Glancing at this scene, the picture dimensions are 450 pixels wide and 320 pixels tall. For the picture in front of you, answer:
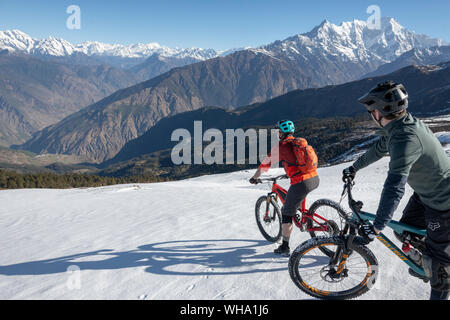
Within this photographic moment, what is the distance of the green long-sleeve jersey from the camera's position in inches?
122

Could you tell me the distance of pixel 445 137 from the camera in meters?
51.0

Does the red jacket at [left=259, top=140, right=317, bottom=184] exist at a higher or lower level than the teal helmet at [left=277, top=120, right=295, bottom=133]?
lower

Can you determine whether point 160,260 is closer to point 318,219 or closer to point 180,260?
point 180,260

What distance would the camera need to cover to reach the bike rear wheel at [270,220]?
21.8 ft

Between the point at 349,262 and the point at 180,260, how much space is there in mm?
3630

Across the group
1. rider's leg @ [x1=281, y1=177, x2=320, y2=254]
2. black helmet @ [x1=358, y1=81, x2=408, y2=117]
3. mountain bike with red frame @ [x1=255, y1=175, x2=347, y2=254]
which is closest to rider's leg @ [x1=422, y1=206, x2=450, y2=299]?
black helmet @ [x1=358, y1=81, x2=408, y2=117]

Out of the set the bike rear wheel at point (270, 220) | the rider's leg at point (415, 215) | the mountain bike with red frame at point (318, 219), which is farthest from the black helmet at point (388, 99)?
the bike rear wheel at point (270, 220)

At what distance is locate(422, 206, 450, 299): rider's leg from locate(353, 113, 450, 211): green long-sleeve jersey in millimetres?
154

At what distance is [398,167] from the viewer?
3.11 m

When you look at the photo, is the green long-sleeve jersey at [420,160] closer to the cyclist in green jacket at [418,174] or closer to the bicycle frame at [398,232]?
the cyclist in green jacket at [418,174]

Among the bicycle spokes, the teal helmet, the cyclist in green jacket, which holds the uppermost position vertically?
the teal helmet

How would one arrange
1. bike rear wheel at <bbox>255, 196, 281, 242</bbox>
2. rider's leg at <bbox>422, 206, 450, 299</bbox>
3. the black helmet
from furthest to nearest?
bike rear wheel at <bbox>255, 196, 281, 242</bbox> < the black helmet < rider's leg at <bbox>422, 206, 450, 299</bbox>

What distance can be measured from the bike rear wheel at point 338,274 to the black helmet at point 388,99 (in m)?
2.00

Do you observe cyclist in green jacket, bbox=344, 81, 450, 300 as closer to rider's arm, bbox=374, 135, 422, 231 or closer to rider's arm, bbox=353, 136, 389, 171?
rider's arm, bbox=374, 135, 422, 231
